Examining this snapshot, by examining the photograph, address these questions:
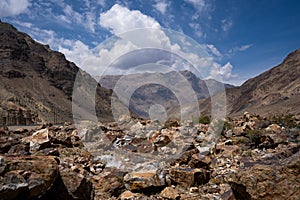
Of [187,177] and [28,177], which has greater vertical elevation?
[28,177]

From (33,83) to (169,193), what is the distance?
369 feet

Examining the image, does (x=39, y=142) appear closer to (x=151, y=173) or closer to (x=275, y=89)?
(x=151, y=173)

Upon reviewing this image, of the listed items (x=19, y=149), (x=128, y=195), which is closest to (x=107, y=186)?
(x=128, y=195)

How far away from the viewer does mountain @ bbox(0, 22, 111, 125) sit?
78.8m

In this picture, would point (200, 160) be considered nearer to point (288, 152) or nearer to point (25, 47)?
point (288, 152)

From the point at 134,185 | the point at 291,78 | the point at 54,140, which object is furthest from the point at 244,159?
the point at 291,78

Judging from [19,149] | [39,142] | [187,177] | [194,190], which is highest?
[39,142]

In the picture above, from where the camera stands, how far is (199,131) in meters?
17.7

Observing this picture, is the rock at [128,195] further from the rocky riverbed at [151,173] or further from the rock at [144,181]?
the rock at [144,181]

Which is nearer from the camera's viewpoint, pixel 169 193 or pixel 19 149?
pixel 169 193

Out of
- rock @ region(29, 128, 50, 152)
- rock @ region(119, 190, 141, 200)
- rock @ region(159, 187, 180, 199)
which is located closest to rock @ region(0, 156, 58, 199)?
rock @ region(119, 190, 141, 200)

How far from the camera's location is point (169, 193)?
650cm

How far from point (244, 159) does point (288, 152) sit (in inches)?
59.7

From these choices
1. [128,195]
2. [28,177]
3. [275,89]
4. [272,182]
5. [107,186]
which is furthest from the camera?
[275,89]
